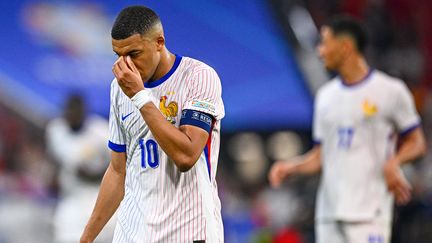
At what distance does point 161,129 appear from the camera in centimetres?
547

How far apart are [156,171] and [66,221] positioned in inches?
236

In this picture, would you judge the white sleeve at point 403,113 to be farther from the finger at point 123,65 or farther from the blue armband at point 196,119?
the finger at point 123,65

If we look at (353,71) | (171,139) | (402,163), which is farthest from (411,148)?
(171,139)

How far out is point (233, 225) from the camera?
44.8 feet

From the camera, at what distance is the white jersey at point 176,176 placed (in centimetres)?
576

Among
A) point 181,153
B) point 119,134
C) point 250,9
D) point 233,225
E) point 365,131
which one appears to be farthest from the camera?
point 250,9

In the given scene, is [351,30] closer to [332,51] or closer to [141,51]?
[332,51]

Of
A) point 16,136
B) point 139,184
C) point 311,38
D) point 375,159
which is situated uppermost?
point 311,38

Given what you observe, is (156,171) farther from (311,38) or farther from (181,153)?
(311,38)

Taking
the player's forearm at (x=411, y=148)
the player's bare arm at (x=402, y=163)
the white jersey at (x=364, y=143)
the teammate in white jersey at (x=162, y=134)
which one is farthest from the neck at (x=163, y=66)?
the player's forearm at (x=411, y=148)

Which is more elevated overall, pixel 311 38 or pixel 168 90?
pixel 311 38

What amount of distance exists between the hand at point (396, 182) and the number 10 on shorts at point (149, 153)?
2.99 metres

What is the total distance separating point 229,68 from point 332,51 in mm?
7028

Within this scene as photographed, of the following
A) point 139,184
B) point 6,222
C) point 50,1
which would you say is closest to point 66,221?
point 6,222
